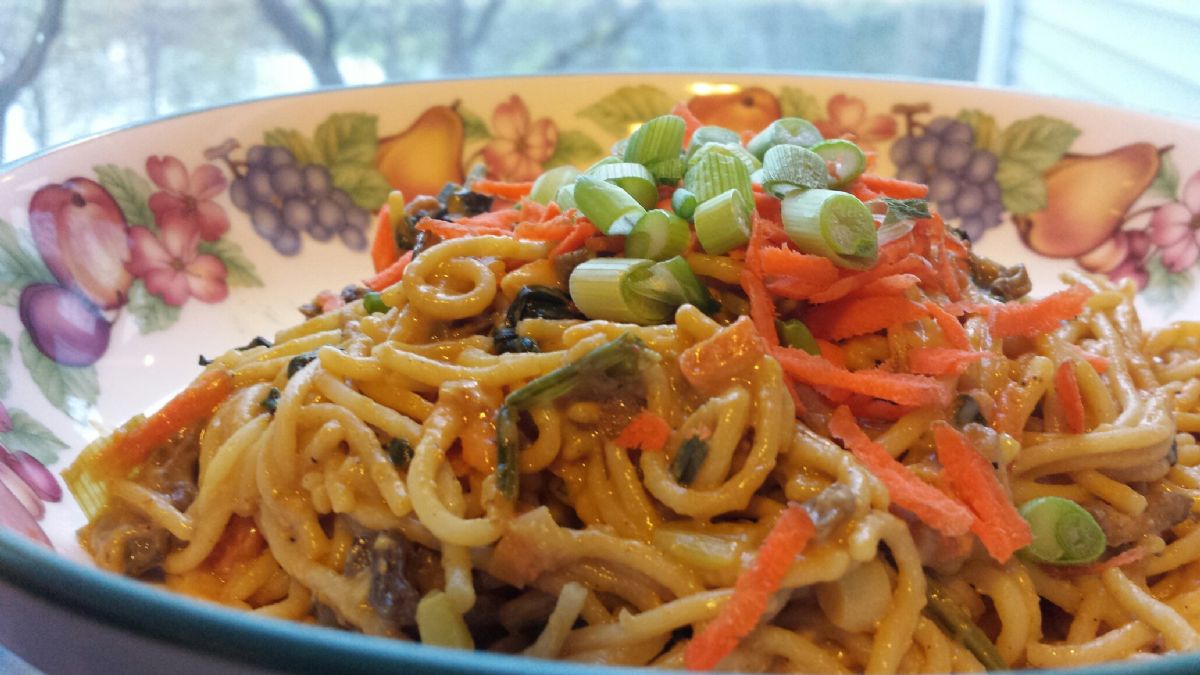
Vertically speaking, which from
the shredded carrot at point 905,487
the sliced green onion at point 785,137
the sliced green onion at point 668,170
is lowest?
the shredded carrot at point 905,487

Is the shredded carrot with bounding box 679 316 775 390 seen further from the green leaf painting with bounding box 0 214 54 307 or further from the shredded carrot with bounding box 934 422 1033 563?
the green leaf painting with bounding box 0 214 54 307

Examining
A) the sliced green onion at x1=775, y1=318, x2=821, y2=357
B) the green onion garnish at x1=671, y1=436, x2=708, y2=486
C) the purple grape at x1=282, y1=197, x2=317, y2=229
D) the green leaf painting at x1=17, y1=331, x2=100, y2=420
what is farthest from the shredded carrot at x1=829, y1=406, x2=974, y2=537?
the purple grape at x1=282, y1=197, x2=317, y2=229

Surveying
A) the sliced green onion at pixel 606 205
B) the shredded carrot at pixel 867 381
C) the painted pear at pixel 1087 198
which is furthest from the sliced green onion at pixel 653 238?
the painted pear at pixel 1087 198

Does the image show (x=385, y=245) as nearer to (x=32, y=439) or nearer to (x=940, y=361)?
(x=32, y=439)

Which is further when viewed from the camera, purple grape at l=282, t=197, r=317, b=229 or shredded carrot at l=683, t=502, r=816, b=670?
purple grape at l=282, t=197, r=317, b=229

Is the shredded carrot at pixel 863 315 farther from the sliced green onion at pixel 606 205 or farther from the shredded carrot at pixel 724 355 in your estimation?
the sliced green onion at pixel 606 205

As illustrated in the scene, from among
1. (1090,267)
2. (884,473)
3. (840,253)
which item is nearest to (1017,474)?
(884,473)
